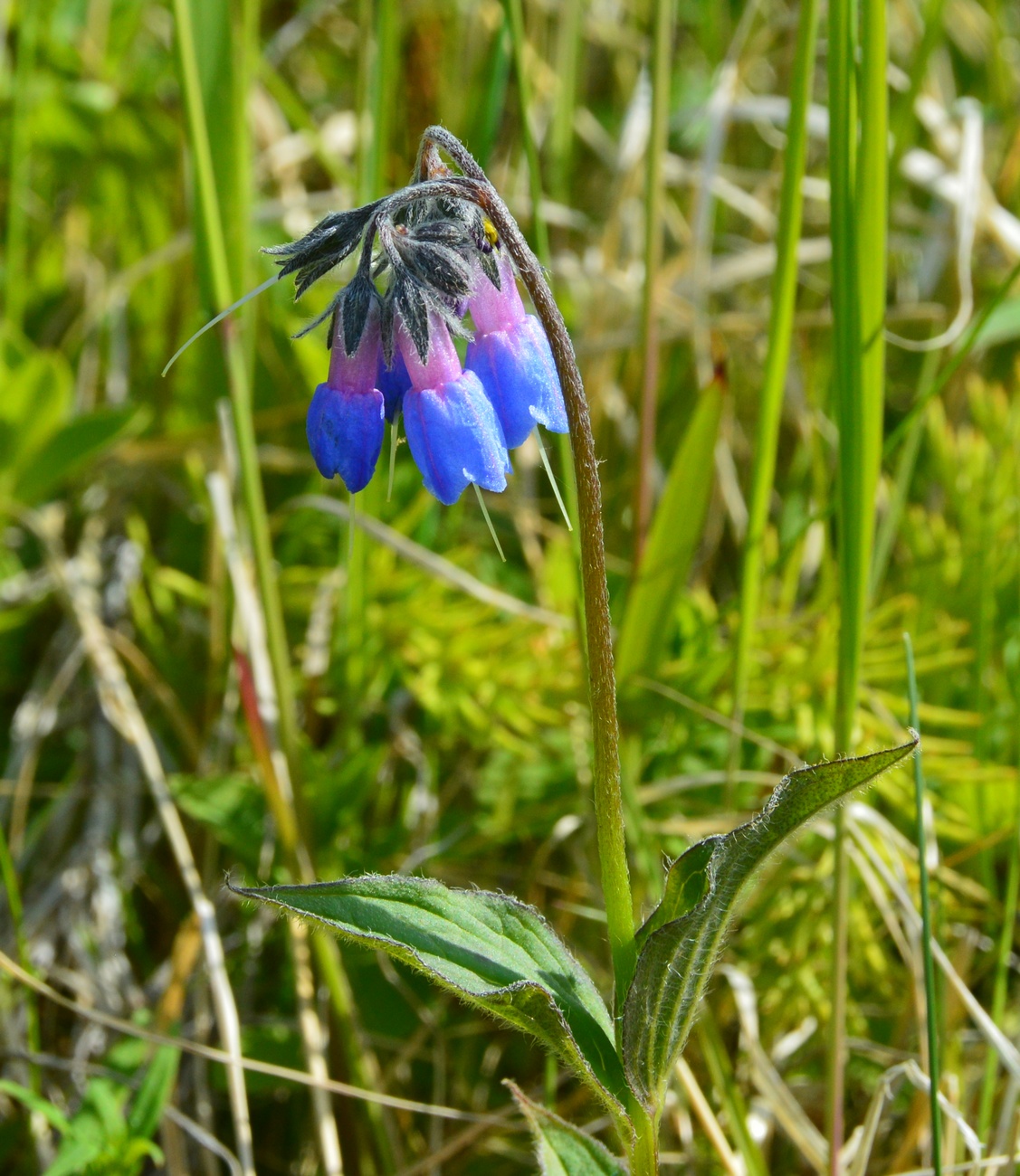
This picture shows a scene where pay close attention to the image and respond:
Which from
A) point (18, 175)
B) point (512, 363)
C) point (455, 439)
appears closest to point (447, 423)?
point (455, 439)

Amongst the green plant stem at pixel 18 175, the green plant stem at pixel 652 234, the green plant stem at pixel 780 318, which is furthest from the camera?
the green plant stem at pixel 18 175

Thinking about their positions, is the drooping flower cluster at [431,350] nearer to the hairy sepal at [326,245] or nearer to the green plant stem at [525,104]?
the hairy sepal at [326,245]

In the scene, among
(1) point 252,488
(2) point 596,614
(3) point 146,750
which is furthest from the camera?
(3) point 146,750

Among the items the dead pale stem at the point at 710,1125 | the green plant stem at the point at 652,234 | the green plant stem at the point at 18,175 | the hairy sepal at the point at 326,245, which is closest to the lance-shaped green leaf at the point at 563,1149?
the dead pale stem at the point at 710,1125

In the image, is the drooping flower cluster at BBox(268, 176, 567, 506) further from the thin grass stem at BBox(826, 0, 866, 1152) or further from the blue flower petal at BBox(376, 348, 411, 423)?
the thin grass stem at BBox(826, 0, 866, 1152)

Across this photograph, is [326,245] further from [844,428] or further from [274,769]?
[274,769]

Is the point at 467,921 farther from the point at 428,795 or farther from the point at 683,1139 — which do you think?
the point at 428,795
